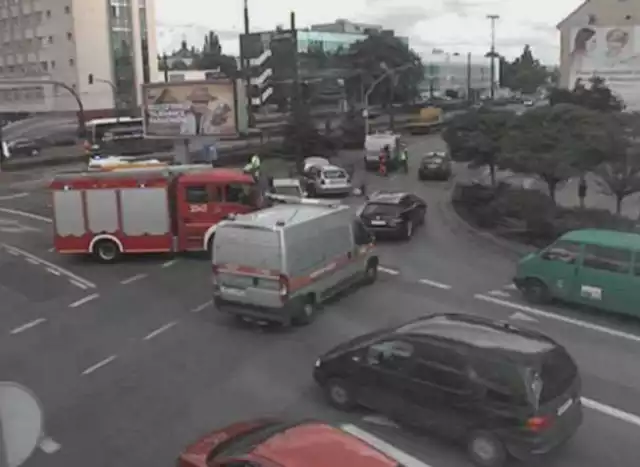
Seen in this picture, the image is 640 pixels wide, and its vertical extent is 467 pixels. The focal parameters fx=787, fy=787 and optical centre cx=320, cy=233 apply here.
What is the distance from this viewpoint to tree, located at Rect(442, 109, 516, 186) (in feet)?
104

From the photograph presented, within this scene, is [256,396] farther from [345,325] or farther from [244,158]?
[244,158]

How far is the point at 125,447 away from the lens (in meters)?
9.96

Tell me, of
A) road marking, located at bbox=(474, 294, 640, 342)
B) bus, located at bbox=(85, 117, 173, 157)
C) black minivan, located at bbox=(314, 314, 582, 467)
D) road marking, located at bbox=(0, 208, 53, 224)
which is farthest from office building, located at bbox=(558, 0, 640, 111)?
black minivan, located at bbox=(314, 314, 582, 467)

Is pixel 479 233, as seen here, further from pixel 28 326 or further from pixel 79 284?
pixel 28 326

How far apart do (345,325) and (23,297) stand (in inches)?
306

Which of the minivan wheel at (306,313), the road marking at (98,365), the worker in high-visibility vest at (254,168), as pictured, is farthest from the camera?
the worker in high-visibility vest at (254,168)

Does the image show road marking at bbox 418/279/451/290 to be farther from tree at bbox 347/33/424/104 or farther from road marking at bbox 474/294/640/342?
tree at bbox 347/33/424/104

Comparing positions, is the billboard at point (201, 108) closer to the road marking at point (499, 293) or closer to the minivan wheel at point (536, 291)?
the road marking at point (499, 293)

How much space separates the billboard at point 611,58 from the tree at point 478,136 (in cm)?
3315

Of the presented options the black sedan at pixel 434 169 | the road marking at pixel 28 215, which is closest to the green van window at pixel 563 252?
the road marking at pixel 28 215

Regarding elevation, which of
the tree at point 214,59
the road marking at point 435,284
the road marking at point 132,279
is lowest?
the road marking at point 435,284

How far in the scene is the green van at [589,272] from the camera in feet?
47.6

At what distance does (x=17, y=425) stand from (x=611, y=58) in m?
66.1

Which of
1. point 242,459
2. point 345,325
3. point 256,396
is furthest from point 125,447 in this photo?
point 345,325
